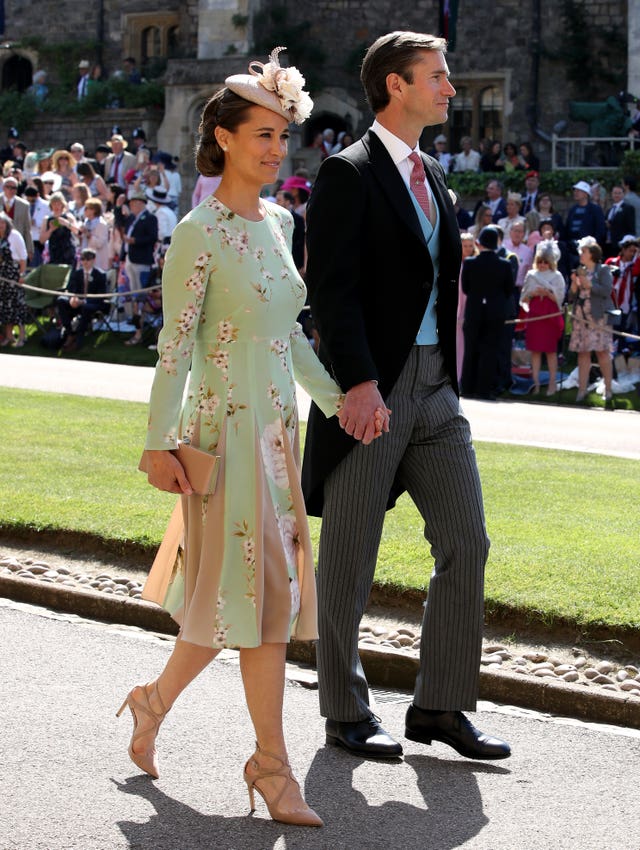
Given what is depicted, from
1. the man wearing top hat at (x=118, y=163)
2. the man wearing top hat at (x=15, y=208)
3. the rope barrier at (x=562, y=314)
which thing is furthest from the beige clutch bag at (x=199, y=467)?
the man wearing top hat at (x=118, y=163)

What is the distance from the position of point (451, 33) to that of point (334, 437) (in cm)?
3044

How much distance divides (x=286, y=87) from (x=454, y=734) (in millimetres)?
2041

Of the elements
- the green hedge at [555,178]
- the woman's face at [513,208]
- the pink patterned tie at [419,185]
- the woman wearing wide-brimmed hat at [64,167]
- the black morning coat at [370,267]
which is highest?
the green hedge at [555,178]

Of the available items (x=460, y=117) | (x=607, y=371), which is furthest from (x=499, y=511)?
(x=460, y=117)

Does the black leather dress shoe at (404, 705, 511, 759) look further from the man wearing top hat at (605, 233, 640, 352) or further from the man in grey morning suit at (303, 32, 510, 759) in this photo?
the man wearing top hat at (605, 233, 640, 352)

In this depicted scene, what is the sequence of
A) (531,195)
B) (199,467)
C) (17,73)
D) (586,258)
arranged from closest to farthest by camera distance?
1. (199,467)
2. (586,258)
3. (531,195)
4. (17,73)

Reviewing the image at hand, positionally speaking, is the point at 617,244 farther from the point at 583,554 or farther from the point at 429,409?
the point at 429,409

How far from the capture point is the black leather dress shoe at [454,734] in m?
4.52

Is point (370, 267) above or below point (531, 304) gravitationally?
below

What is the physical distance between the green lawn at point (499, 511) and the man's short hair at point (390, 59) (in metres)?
2.30

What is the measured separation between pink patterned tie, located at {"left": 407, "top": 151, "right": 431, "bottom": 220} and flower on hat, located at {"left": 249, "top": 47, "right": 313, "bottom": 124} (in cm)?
55

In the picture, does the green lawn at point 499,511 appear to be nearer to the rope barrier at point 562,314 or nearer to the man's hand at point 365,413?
the man's hand at point 365,413

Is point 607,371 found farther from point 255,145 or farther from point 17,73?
point 17,73

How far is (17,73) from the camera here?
4019 centimetres
